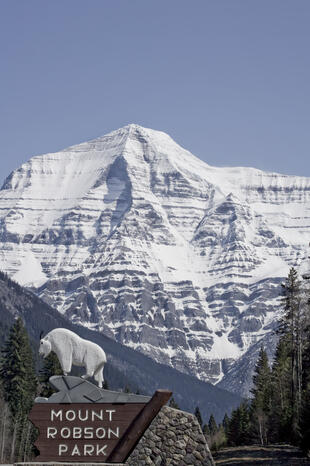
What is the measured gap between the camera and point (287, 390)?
106750mm

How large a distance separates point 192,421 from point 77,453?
14.8 feet

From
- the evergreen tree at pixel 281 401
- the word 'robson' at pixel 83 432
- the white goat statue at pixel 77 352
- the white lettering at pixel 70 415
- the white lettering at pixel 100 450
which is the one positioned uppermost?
the evergreen tree at pixel 281 401

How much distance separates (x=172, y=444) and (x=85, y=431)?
336 cm

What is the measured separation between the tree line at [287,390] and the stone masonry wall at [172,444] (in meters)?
17.1

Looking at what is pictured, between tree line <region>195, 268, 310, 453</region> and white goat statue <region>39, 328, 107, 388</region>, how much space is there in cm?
1749

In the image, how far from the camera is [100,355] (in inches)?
1705

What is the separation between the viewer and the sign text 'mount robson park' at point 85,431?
4150 cm

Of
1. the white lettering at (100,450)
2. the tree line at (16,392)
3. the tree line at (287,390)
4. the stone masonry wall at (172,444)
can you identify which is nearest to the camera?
the stone masonry wall at (172,444)

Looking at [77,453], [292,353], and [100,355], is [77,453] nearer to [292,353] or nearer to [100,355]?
[100,355]

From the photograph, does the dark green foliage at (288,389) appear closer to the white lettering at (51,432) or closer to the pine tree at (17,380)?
the white lettering at (51,432)

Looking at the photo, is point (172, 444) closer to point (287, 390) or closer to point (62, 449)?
point (62, 449)

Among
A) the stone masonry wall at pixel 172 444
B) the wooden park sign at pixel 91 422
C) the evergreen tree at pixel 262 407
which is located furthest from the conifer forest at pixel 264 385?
the wooden park sign at pixel 91 422

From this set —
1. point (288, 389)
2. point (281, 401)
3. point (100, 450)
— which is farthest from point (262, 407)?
point (100, 450)

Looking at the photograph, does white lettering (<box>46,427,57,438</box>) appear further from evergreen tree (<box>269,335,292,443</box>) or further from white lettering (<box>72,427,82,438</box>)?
evergreen tree (<box>269,335,292,443</box>)
